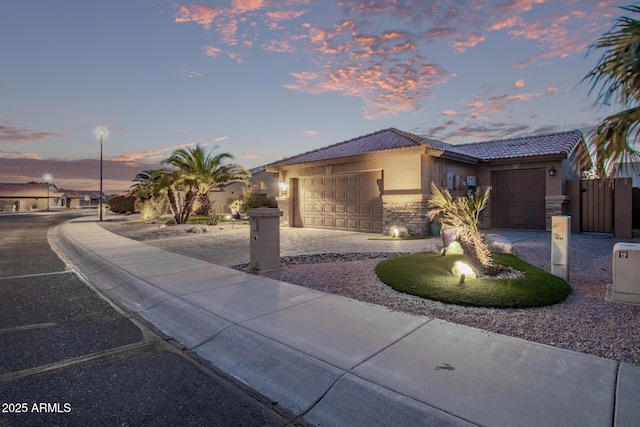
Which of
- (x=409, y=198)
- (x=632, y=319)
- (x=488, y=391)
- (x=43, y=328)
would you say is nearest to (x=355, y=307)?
(x=488, y=391)

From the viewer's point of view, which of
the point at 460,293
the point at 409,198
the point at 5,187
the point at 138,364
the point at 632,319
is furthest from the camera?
the point at 5,187

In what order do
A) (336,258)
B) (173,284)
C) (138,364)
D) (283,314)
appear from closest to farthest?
(138,364) → (283,314) → (173,284) → (336,258)

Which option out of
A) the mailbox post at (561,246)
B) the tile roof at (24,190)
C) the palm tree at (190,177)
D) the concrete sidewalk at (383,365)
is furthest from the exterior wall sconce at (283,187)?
the tile roof at (24,190)

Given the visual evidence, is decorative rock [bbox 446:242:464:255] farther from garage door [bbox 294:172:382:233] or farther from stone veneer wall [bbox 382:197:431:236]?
garage door [bbox 294:172:382:233]

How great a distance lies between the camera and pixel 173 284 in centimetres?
672

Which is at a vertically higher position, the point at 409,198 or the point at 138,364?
the point at 409,198

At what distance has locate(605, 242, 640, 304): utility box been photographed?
514 centimetres

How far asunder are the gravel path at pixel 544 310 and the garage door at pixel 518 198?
26.5 feet

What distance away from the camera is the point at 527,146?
1766cm

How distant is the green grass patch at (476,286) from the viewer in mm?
5297

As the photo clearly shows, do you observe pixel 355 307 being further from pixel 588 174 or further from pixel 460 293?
pixel 588 174

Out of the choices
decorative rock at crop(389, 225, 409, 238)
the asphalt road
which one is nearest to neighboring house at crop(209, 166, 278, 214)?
decorative rock at crop(389, 225, 409, 238)

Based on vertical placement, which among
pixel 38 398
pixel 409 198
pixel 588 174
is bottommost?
pixel 38 398

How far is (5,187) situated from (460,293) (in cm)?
10017
